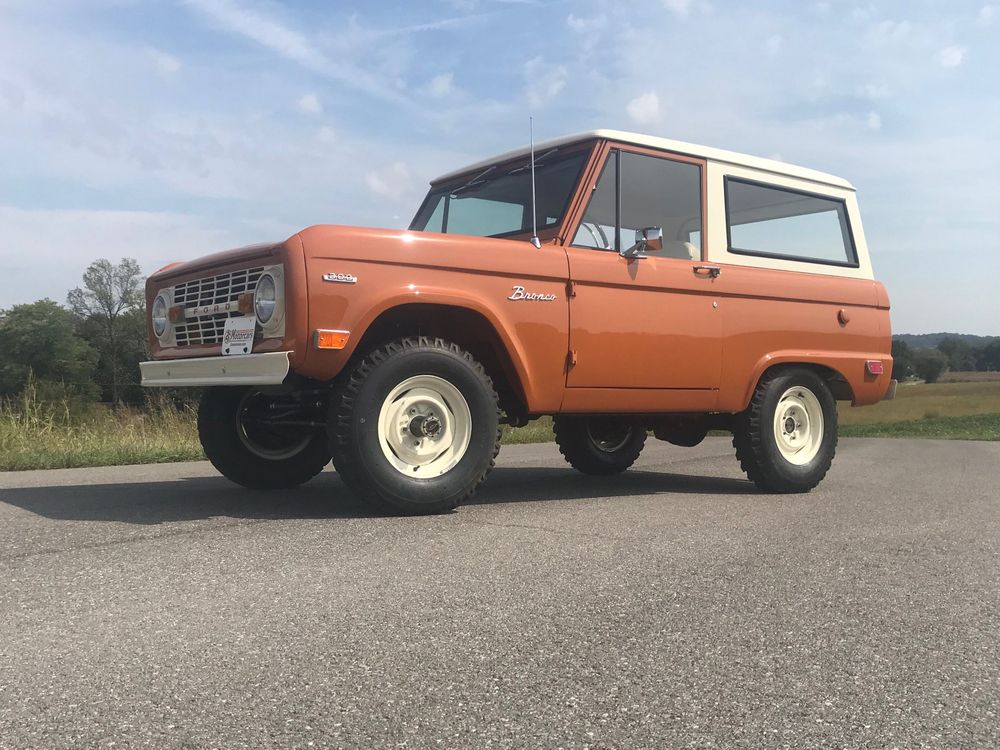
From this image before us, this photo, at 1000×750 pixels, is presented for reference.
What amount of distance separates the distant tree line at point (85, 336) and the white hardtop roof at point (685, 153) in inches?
1075

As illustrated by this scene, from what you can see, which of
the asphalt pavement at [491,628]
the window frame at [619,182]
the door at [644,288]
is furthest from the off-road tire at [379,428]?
the window frame at [619,182]

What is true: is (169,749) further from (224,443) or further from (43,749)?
(224,443)

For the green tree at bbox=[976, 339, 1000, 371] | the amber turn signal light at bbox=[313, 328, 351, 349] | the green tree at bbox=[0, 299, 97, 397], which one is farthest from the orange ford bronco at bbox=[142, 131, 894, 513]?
the green tree at bbox=[976, 339, 1000, 371]

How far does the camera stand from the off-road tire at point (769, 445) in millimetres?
5980

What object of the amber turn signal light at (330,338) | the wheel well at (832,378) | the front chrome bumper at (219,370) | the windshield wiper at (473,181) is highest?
the windshield wiper at (473,181)

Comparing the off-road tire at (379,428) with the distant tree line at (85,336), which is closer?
the off-road tire at (379,428)

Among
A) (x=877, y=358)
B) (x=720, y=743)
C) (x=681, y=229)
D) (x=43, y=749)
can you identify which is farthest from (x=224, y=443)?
(x=877, y=358)

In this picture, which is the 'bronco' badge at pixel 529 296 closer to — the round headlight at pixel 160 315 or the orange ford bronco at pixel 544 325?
the orange ford bronco at pixel 544 325

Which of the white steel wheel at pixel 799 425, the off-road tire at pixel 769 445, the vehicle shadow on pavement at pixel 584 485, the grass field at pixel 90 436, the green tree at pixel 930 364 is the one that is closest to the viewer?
the vehicle shadow on pavement at pixel 584 485

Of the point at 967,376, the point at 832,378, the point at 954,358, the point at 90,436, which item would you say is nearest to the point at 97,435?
the point at 90,436

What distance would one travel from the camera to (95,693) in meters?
1.98

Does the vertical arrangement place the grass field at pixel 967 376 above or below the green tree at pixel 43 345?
below

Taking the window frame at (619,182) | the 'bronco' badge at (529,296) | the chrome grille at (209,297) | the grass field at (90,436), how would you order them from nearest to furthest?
the chrome grille at (209,297), the 'bronco' badge at (529,296), the window frame at (619,182), the grass field at (90,436)

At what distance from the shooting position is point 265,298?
4.34 m
